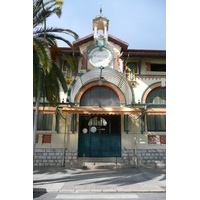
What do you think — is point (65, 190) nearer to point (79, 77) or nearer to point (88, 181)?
point (88, 181)

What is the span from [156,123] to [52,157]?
7902 millimetres

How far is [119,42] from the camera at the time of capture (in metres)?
14.0

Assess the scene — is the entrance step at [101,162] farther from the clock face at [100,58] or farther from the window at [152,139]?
the clock face at [100,58]

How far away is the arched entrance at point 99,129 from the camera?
499 inches

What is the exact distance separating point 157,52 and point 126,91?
12.7 ft

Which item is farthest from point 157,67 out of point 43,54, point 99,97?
point 43,54

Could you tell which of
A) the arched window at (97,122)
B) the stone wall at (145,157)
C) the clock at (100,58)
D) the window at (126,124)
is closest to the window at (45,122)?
the arched window at (97,122)

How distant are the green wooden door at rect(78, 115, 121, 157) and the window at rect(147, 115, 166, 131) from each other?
2243 mm

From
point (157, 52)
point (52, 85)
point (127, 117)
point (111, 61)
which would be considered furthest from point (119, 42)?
point (52, 85)

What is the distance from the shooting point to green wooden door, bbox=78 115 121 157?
1266 cm

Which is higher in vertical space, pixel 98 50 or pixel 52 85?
pixel 98 50

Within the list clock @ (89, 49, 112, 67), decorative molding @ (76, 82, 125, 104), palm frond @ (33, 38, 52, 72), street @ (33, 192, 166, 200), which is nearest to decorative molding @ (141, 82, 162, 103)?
decorative molding @ (76, 82, 125, 104)

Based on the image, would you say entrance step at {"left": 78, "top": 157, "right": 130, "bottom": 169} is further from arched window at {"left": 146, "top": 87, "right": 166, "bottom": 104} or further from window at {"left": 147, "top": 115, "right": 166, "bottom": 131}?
arched window at {"left": 146, "top": 87, "right": 166, "bottom": 104}

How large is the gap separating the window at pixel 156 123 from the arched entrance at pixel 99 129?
2.24 m
